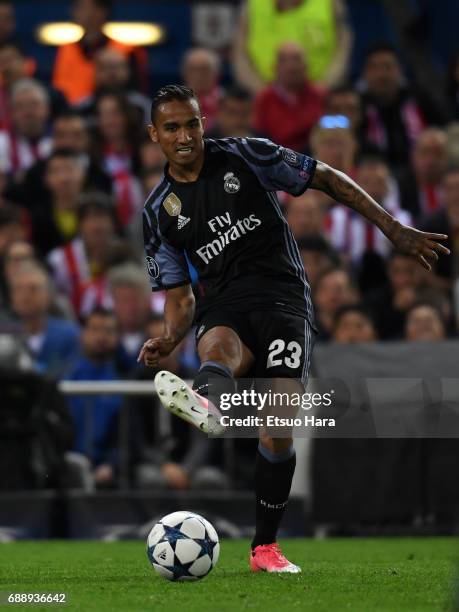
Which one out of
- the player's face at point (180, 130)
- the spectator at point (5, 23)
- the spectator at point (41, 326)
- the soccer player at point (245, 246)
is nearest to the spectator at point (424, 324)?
the spectator at point (41, 326)

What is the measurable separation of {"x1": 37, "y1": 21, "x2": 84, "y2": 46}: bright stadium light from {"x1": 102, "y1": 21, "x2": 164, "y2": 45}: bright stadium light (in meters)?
0.49

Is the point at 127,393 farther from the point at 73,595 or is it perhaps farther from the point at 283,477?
the point at 73,595

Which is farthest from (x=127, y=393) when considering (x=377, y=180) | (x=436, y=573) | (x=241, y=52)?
(x=241, y=52)

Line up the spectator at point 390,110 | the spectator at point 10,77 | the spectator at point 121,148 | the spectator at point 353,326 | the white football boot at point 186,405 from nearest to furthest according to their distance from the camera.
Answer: the white football boot at point 186,405 → the spectator at point 353,326 → the spectator at point 121,148 → the spectator at point 390,110 → the spectator at point 10,77

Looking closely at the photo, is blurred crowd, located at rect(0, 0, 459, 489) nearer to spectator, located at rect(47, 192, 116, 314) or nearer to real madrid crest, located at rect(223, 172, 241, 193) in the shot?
spectator, located at rect(47, 192, 116, 314)

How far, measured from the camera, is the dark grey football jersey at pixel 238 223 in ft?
25.7

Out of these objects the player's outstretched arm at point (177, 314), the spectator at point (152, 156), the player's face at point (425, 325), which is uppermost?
the spectator at point (152, 156)

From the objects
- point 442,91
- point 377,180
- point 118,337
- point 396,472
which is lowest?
point 396,472

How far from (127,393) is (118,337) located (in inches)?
34.2

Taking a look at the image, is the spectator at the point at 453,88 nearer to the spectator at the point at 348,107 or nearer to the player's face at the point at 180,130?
the spectator at the point at 348,107

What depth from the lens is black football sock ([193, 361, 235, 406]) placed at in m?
7.19

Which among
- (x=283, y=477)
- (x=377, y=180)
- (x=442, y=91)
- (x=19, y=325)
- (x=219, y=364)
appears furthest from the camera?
(x=442, y=91)

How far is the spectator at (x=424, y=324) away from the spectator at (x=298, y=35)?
4.08 metres

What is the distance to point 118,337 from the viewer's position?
12.6m
